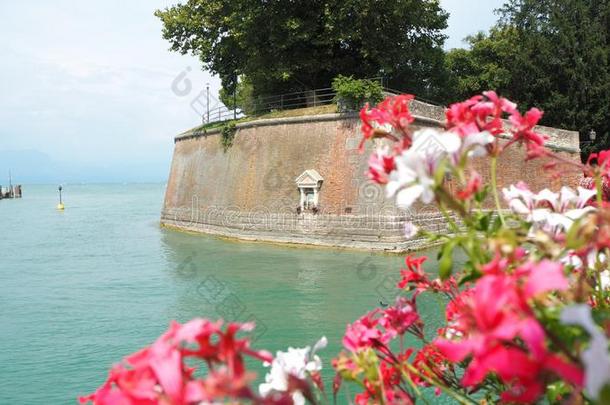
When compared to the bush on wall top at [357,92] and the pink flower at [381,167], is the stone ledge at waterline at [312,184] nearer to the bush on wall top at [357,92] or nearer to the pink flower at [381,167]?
the bush on wall top at [357,92]

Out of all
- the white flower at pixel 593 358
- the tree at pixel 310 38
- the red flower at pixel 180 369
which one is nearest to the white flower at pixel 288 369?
the red flower at pixel 180 369

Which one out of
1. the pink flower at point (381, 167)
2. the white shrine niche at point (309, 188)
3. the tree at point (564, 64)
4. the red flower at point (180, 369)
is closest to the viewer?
the red flower at point (180, 369)

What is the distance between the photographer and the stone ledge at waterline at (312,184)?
18969mm

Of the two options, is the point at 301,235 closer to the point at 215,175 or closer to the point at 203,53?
the point at 215,175

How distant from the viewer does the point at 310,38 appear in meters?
24.5

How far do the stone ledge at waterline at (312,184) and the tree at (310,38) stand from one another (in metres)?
3.94

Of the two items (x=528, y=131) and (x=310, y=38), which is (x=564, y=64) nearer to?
(x=310, y=38)

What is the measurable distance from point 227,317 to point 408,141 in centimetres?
948

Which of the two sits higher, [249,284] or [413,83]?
[413,83]

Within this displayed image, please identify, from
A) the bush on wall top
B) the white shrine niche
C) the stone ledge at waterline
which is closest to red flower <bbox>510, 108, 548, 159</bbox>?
the stone ledge at waterline

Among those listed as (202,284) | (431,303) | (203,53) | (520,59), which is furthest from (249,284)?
(520,59)

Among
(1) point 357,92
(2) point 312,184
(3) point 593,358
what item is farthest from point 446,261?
(2) point 312,184

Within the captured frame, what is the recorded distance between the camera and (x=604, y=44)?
26422 mm

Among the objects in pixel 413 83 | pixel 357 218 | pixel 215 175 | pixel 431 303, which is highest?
pixel 413 83
